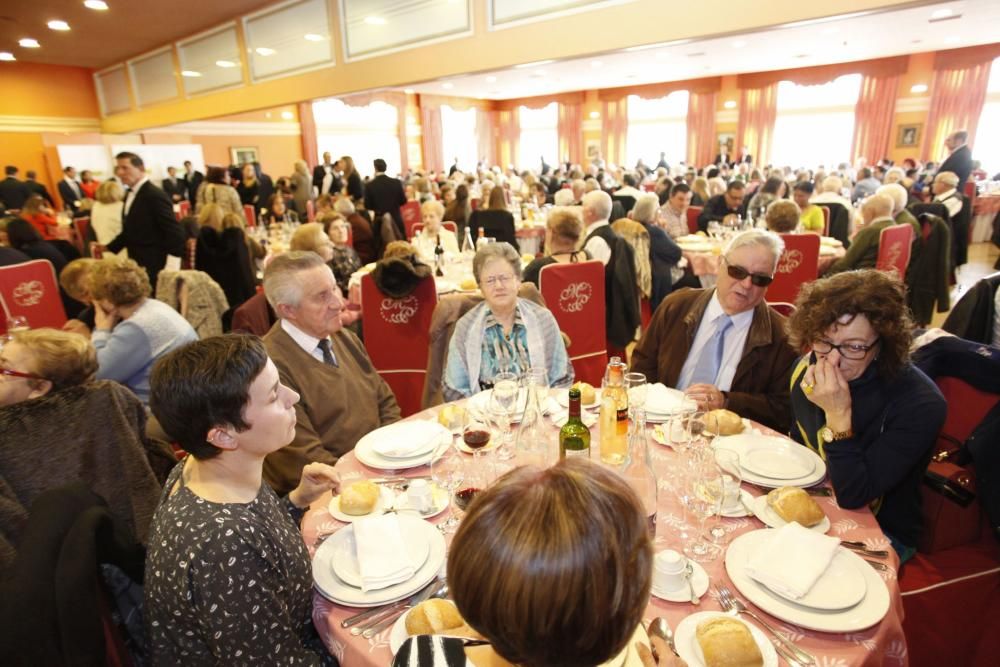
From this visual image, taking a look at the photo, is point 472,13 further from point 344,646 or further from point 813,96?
point 813,96

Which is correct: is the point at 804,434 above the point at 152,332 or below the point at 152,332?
below

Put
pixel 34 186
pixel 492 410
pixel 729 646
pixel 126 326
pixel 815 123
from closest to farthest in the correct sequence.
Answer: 1. pixel 729 646
2. pixel 492 410
3. pixel 126 326
4. pixel 34 186
5. pixel 815 123

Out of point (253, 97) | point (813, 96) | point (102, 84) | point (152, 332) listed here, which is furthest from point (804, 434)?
point (813, 96)

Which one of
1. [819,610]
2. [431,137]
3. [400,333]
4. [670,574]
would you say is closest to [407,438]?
[670,574]

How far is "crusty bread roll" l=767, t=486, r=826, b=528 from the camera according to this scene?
1.39 m

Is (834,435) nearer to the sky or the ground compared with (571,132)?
nearer to the ground

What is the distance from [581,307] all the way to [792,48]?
408 inches

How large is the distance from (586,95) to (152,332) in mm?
19792

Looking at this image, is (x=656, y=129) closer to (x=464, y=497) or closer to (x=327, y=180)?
(x=327, y=180)

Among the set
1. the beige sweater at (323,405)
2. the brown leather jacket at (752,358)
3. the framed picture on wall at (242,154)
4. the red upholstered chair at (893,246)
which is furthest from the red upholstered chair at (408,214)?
the framed picture on wall at (242,154)

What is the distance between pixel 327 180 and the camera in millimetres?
10625

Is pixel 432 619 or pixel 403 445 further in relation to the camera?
pixel 403 445

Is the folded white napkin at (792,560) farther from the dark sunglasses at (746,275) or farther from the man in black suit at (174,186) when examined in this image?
the man in black suit at (174,186)

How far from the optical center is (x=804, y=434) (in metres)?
1.93
